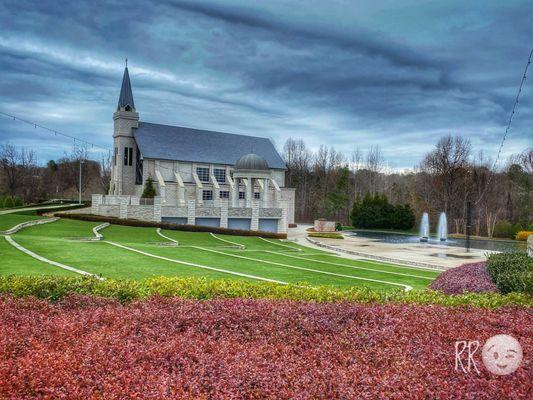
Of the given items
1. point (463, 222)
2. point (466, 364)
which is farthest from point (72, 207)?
point (466, 364)

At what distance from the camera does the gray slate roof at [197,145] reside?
4762 centimetres

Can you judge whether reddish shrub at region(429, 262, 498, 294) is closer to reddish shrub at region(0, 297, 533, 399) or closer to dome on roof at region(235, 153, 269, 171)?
reddish shrub at region(0, 297, 533, 399)

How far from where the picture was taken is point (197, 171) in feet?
165

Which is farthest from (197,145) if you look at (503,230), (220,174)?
(503,230)

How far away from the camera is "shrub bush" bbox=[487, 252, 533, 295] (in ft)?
32.3

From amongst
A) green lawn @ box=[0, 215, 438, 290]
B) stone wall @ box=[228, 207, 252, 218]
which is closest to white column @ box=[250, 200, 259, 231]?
stone wall @ box=[228, 207, 252, 218]

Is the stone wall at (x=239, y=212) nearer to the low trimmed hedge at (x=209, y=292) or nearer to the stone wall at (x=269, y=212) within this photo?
the stone wall at (x=269, y=212)

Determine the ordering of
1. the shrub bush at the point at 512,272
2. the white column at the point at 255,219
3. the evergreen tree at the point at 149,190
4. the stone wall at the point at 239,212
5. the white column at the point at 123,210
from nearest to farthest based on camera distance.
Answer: the shrub bush at the point at 512,272 < the white column at the point at 123,210 < the stone wall at the point at 239,212 < the white column at the point at 255,219 < the evergreen tree at the point at 149,190

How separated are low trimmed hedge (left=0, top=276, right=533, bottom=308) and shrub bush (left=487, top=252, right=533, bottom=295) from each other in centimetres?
130

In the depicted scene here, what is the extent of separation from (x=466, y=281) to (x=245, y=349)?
8898 mm

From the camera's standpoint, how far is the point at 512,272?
11.2 metres

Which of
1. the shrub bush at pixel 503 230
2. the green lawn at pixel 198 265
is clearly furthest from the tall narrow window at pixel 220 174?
the green lawn at pixel 198 265

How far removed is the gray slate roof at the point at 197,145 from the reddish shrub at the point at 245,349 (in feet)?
135

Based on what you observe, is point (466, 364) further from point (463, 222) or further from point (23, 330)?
point (463, 222)
